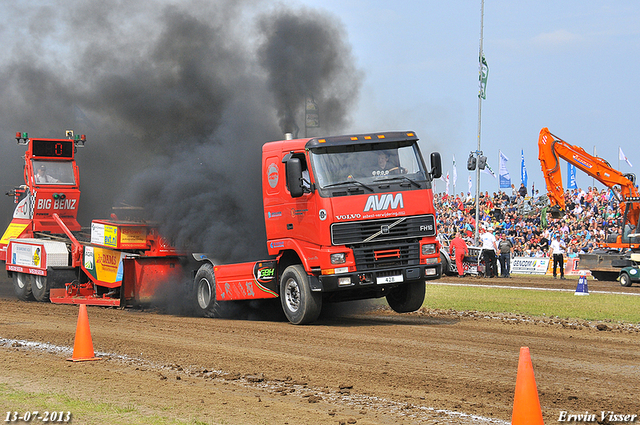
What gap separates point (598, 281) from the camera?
26078mm

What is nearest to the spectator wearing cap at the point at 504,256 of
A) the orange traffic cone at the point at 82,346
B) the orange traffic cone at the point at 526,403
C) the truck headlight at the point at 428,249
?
the truck headlight at the point at 428,249

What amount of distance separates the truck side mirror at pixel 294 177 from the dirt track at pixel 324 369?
2217 millimetres

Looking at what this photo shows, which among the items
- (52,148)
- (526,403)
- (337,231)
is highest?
(52,148)

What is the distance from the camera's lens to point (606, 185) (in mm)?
27219

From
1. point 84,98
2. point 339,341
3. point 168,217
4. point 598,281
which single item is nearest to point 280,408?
point 339,341

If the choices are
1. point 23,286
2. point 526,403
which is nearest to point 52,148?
point 23,286

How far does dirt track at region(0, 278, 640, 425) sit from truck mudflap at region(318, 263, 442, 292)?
73 centimetres

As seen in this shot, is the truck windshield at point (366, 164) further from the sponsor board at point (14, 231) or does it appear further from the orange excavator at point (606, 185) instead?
the orange excavator at point (606, 185)

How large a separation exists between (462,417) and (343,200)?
5771mm

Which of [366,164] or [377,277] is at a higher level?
[366,164]

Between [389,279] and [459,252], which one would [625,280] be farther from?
[389,279]

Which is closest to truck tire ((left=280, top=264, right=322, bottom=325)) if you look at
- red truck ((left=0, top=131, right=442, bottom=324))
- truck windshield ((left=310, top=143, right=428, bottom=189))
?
red truck ((left=0, top=131, right=442, bottom=324))

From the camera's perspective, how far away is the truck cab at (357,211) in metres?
11.2

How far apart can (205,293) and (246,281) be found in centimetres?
163
